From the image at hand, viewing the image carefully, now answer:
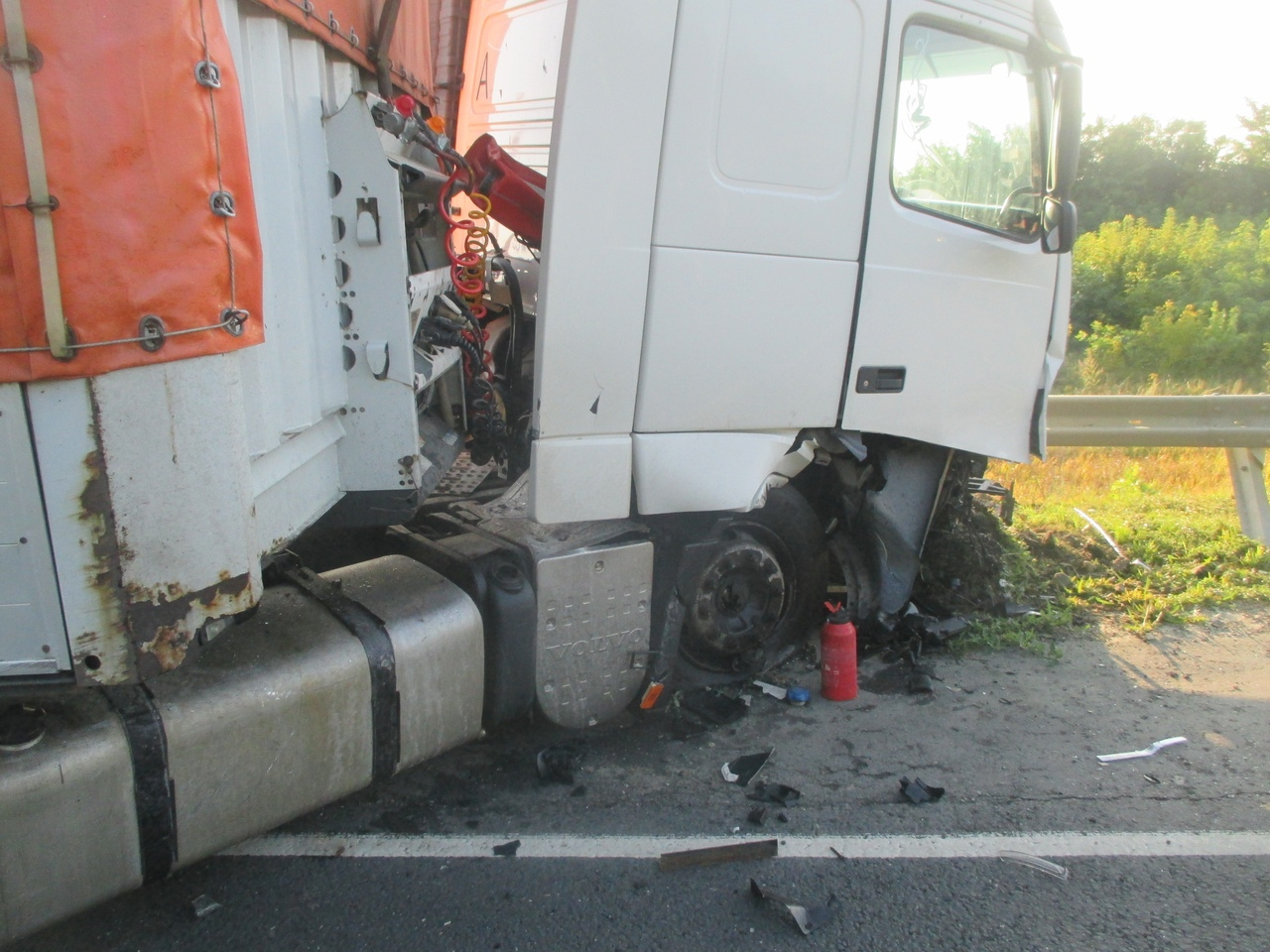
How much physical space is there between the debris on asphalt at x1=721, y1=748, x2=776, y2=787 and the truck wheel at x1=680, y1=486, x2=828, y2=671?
0.46 metres

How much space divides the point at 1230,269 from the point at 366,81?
65.2 ft

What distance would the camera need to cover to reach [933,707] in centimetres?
375

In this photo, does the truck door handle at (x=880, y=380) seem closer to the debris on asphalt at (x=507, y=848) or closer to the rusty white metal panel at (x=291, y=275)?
the rusty white metal panel at (x=291, y=275)

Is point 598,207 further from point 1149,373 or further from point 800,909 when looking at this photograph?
point 1149,373

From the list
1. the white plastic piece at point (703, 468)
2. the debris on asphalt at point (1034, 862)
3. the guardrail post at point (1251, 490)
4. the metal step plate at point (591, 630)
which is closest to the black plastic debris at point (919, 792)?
the debris on asphalt at point (1034, 862)

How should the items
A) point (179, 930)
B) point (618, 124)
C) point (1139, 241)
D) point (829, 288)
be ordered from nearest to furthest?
point (179, 930), point (618, 124), point (829, 288), point (1139, 241)

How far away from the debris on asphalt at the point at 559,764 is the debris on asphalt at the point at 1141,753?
1945mm

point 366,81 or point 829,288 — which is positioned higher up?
point 366,81

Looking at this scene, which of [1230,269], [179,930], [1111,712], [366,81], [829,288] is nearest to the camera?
[179,930]

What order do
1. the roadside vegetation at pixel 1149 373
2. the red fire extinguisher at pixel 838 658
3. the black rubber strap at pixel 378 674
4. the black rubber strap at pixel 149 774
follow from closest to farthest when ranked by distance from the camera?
the black rubber strap at pixel 149 774, the black rubber strap at pixel 378 674, the red fire extinguisher at pixel 838 658, the roadside vegetation at pixel 1149 373

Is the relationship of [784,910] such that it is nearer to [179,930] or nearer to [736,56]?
[179,930]

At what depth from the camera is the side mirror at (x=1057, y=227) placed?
341 cm

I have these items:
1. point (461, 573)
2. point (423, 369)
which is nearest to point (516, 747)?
point (461, 573)

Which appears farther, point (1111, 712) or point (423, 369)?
point (1111, 712)
